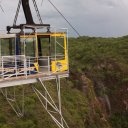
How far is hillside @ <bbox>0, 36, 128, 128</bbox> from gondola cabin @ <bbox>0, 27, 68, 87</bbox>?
6061 mm

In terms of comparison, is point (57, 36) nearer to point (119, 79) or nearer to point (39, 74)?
point (39, 74)

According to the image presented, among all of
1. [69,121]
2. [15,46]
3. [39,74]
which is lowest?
[69,121]

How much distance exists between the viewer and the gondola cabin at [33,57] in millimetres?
23125

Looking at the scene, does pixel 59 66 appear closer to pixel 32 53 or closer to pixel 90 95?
pixel 32 53

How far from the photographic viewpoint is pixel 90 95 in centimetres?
4194

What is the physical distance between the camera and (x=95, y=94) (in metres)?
44.1

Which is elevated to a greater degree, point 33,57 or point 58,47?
point 58,47

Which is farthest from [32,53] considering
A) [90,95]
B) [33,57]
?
[90,95]

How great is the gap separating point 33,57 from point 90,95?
18836mm

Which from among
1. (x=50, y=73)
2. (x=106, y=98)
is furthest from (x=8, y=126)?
(x=106, y=98)

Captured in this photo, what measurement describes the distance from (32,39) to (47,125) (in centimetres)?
899

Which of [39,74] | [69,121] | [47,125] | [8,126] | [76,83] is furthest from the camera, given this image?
[76,83]

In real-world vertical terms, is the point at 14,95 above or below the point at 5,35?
below

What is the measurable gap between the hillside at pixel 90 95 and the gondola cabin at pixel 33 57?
606cm
